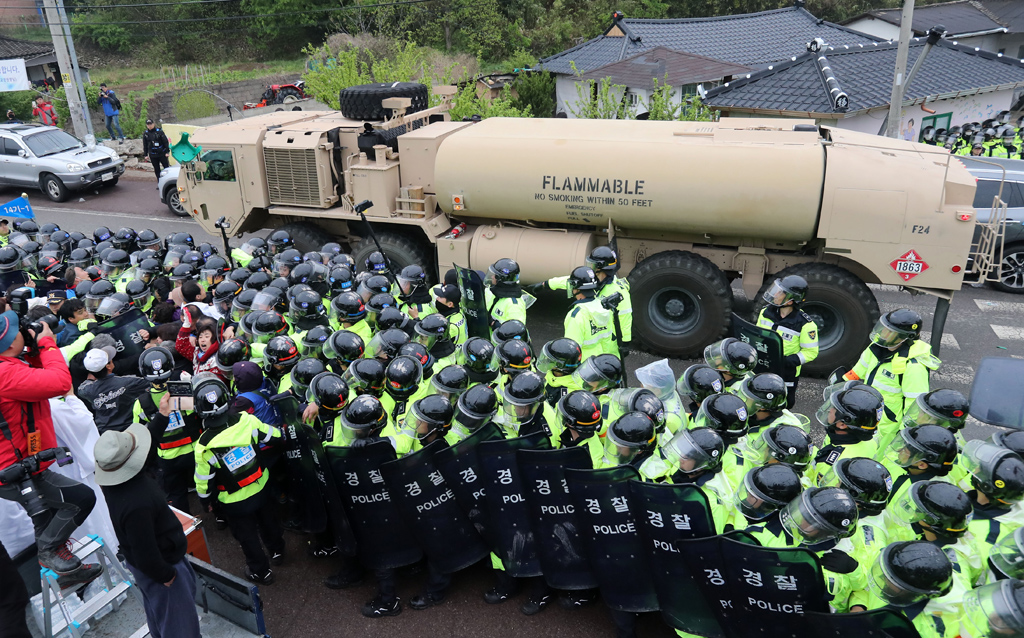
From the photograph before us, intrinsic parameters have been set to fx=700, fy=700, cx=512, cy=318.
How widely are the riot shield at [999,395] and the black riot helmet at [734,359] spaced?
1855mm

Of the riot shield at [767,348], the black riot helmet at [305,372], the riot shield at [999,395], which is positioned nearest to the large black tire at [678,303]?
the riot shield at [767,348]

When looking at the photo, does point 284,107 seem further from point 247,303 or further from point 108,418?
point 108,418

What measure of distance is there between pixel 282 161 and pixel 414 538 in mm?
7060

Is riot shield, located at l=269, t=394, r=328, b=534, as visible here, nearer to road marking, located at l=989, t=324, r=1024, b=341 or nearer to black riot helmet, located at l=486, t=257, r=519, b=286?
black riot helmet, located at l=486, t=257, r=519, b=286

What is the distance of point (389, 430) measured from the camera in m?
4.68

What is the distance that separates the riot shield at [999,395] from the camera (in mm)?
5305

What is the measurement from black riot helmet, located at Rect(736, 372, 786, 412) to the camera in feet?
14.7

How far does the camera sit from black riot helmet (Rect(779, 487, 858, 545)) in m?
3.32

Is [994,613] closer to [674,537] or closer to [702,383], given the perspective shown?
[674,537]

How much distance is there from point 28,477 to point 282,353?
5.99ft

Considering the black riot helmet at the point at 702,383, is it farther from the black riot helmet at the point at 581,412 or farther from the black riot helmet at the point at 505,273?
the black riot helmet at the point at 505,273

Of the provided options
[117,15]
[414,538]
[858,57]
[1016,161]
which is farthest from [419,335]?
[117,15]

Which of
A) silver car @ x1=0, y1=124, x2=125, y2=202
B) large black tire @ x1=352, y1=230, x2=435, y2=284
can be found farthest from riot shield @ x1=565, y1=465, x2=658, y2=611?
silver car @ x1=0, y1=124, x2=125, y2=202

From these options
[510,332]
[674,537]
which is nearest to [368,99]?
[510,332]
